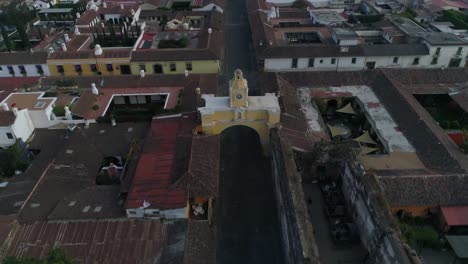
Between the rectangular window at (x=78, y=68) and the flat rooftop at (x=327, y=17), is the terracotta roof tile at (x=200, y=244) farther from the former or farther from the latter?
the flat rooftop at (x=327, y=17)

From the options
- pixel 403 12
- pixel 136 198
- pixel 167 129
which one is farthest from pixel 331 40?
pixel 136 198

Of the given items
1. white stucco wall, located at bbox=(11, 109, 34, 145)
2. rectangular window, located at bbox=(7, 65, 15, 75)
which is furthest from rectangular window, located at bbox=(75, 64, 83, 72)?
white stucco wall, located at bbox=(11, 109, 34, 145)

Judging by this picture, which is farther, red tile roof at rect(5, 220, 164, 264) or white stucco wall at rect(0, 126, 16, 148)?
white stucco wall at rect(0, 126, 16, 148)

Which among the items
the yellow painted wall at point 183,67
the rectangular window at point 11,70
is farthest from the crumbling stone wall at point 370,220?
the rectangular window at point 11,70

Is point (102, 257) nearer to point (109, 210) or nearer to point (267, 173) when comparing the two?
point (109, 210)

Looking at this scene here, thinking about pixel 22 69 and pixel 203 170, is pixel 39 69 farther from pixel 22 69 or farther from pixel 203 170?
pixel 203 170

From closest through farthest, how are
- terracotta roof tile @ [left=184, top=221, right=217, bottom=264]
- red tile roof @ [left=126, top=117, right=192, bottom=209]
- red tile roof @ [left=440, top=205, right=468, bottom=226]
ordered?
1. terracotta roof tile @ [left=184, top=221, right=217, bottom=264]
2. red tile roof @ [left=126, top=117, right=192, bottom=209]
3. red tile roof @ [left=440, top=205, right=468, bottom=226]

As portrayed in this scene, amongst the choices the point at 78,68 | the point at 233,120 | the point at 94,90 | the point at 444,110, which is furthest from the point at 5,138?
the point at 444,110

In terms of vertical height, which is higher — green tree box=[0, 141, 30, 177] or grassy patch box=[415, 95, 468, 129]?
green tree box=[0, 141, 30, 177]

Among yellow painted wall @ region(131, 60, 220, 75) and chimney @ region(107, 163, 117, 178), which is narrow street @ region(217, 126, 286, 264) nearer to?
chimney @ region(107, 163, 117, 178)
